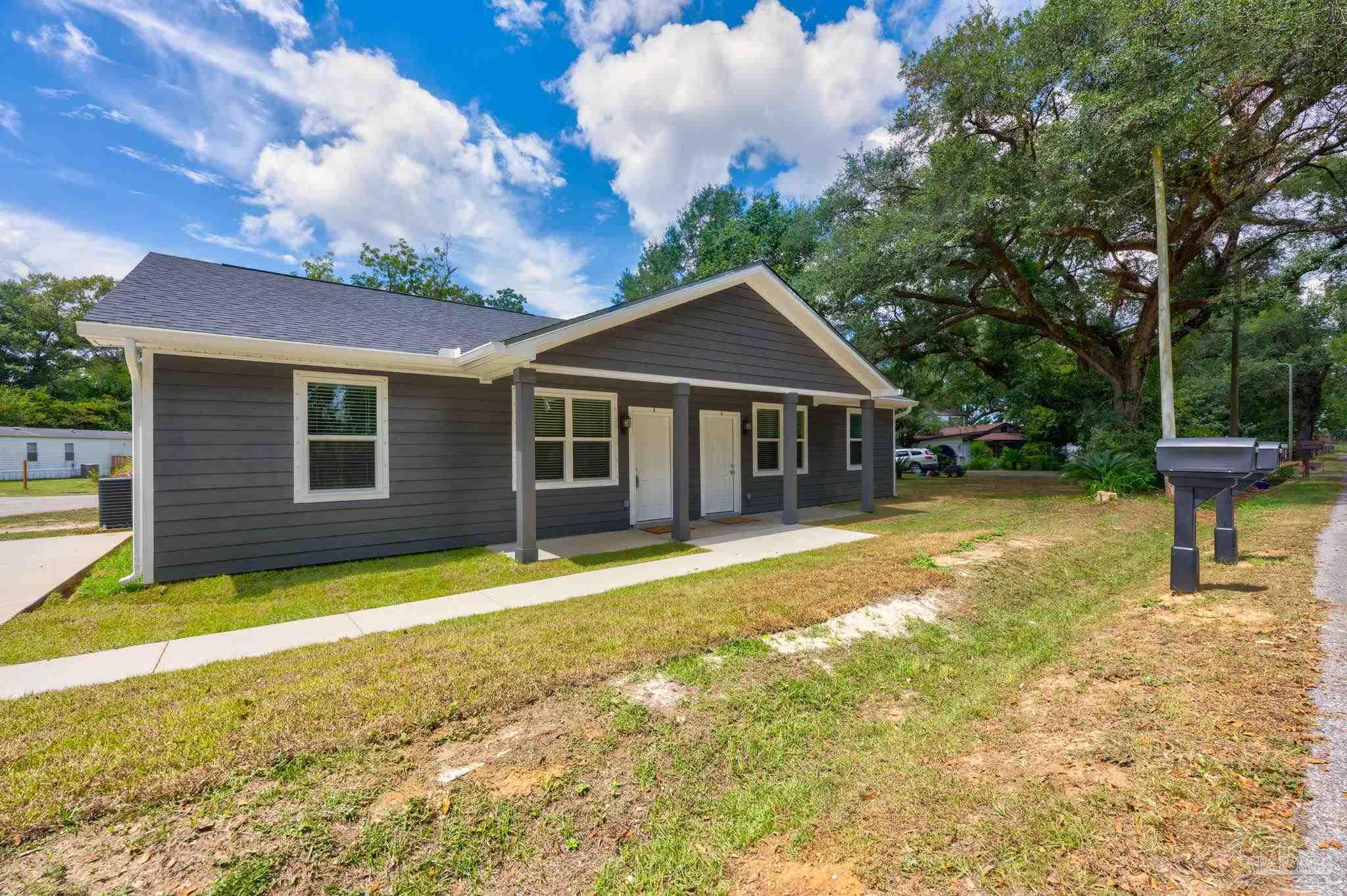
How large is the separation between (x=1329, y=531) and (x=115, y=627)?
14602 mm

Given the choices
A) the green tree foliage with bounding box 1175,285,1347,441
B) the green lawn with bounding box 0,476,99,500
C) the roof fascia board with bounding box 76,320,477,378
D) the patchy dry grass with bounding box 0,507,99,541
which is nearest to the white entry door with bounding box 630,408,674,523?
the roof fascia board with bounding box 76,320,477,378

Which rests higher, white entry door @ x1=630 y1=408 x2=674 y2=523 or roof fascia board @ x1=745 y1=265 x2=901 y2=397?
roof fascia board @ x1=745 y1=265 x2=901 y2=397

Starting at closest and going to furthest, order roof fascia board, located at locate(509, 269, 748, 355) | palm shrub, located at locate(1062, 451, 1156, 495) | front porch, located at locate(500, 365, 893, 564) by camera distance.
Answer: roof fascia board, located at locate(509, 269, 748, 355) → front porch, located at locate(500, 365, 893, 564) → palm shrub, located at locate(1062, 451, 1156, 495)

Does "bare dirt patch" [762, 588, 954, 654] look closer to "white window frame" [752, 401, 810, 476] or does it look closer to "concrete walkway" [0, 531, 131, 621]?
"white window frame" [752, 401, 810, 476]

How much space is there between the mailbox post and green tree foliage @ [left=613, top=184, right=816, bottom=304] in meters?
18.5

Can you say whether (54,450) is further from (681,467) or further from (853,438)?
(853,438)

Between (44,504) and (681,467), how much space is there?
17.5 meters

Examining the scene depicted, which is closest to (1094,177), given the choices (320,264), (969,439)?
(969,439)

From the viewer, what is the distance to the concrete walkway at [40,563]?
203 inches

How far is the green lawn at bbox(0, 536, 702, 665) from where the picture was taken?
424 cm

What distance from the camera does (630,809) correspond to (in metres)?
2.32

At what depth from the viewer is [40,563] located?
661cm

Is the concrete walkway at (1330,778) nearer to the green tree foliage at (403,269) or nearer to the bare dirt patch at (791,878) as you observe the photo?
the bare dirt patch at (791,878)

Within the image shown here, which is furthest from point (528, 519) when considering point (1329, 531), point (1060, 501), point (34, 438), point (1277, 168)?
point (34, 438)
